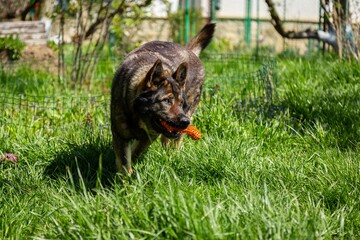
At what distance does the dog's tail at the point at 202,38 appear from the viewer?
21.2 feet

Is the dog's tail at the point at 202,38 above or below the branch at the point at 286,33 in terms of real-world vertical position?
above

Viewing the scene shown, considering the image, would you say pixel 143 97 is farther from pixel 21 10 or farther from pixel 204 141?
pixel 21 10

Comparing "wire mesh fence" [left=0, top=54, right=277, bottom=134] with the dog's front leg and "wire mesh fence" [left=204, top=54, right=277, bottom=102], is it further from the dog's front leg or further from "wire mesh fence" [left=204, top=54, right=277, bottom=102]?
the dog's front leg

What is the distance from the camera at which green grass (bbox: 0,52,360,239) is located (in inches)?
135

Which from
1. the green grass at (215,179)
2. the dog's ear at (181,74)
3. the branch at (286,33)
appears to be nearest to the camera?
the green grass at (215,179)

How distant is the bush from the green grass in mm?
2938

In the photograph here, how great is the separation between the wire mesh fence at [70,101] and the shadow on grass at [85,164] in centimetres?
64

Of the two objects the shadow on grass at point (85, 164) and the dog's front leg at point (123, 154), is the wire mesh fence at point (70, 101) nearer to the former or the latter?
the shadow on grass at point (85, 164)

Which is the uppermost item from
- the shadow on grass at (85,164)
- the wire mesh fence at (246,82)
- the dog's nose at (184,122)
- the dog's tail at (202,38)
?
the dog's tail at (202,38)

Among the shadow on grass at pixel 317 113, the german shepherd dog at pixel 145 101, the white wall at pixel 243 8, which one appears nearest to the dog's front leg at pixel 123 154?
the german shepherd dog at pixel 145 101

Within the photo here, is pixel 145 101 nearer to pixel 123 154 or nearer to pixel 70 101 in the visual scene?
pixel 123 154

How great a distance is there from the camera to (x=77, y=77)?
27.2 feet

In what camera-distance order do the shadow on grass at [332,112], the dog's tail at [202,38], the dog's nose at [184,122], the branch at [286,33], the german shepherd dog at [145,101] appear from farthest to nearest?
the branch at [286,33], the dog's tail at [202,38], the shadow on grass at [332,112], the german shepherd dog at [145,101], the dog's nose at [184,122]

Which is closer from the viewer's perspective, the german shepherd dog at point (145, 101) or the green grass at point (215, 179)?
the green grass at point (215, 179)
